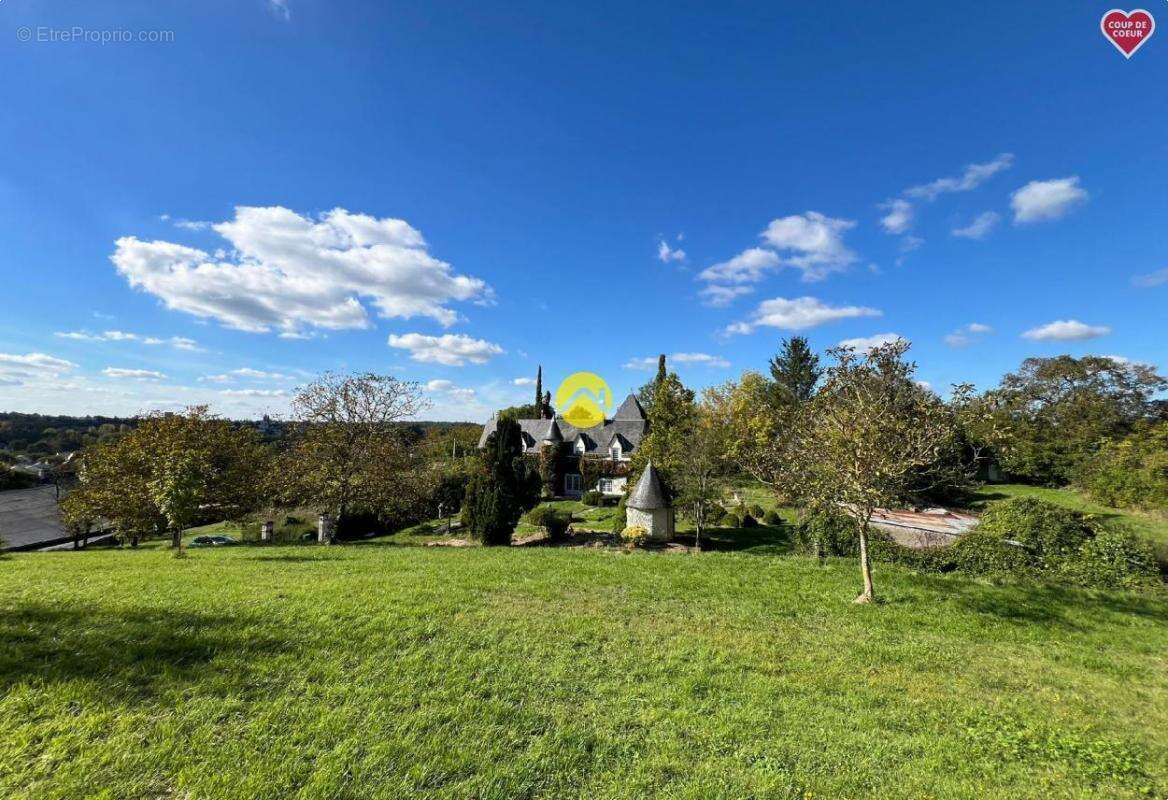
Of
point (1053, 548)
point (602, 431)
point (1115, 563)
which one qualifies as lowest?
point (1115, 563)

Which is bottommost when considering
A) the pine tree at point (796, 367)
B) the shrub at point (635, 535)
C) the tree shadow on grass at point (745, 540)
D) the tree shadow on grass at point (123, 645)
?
the tree shadow on grass at point (745, 540)

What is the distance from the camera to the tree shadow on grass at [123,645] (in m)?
4.47

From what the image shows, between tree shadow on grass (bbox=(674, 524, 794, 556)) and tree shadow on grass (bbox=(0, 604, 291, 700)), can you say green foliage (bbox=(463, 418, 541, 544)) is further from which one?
tree shadow on grass (bbox=(0, 604, 291, 700))

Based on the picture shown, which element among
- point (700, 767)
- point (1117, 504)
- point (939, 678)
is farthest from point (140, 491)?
point (1117, 504)

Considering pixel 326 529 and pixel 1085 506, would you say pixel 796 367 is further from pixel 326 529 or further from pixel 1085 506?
pixel 326 529

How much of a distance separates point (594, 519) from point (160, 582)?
22142mm

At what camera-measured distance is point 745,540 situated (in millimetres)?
20688

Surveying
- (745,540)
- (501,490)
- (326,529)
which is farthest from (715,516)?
(326,529)

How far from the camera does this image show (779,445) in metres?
12.4

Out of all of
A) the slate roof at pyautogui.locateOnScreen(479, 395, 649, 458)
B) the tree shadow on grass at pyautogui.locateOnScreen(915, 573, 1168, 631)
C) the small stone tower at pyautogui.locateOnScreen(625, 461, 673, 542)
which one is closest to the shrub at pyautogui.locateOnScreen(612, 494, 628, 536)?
the small stone tower at pyautogui.locateOnScreen(625, 461, 673, 542)

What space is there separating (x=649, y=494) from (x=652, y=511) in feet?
2.51

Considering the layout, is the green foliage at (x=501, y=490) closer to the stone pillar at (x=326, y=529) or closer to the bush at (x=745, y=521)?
the stone pillar at (x=326, y=529)

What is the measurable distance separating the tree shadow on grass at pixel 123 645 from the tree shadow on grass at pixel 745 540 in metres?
16.3

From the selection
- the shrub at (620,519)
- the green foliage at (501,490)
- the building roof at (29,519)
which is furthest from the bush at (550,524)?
the building roof at (29,519)
